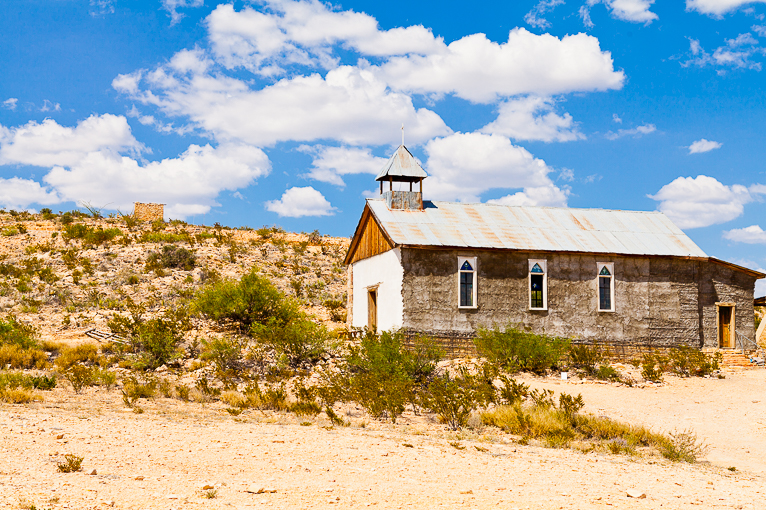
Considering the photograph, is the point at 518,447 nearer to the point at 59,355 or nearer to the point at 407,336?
the point at 407,336

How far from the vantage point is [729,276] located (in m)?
24.2

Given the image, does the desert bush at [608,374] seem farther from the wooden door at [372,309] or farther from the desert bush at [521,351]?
the wooden door at [372,309]

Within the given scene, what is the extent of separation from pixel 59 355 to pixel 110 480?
1256cm

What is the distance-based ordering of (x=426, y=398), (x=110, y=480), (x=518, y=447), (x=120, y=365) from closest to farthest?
(x=110, y=480) < (x=518, y=447) < (x=426, y=398) < (x=120, y=365)

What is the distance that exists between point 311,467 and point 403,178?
17074 mm

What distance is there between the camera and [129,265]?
102 ft

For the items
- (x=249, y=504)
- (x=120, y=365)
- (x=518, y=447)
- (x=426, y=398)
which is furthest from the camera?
(x=120, y=365)

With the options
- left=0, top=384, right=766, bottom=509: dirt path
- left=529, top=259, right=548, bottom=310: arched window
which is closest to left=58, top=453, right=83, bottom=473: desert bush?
left=0, top=384, right=766, bottom=509: dirt path

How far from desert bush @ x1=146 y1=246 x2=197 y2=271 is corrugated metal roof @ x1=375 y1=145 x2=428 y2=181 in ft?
40.1

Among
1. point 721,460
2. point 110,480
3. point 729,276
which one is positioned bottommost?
point 721,460

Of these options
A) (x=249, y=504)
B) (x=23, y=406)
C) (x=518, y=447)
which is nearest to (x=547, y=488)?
(x=518, y=447)

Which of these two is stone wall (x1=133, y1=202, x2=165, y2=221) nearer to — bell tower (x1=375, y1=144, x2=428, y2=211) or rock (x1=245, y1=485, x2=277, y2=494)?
bell tower (x1=375, y1=144, x2=428, y2=211)

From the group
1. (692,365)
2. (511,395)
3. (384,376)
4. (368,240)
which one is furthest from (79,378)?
(692,365)

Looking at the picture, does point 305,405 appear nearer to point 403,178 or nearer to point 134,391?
point 134,391
